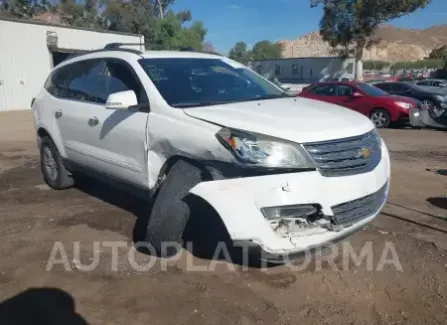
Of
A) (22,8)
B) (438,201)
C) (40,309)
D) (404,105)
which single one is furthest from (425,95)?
(22,8)

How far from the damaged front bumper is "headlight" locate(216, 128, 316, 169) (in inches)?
3.5

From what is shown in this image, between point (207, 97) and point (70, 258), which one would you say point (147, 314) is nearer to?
point (70, 258)

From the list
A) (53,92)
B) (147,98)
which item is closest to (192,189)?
(147,98)

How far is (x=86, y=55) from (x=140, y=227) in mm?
2148

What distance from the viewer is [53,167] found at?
5.90m

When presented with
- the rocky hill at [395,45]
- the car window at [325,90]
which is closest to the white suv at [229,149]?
the car window at [325,90]

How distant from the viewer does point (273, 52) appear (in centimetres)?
9800

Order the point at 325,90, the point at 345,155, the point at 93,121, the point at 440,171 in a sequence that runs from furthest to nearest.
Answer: the point at 325,90
the point at 440,171
the point at 93,121
the point at 345,155

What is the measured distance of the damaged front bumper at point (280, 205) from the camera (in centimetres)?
303

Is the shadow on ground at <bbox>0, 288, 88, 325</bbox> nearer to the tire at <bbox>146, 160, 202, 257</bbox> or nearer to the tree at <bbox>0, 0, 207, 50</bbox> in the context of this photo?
the tire at <bbox>146, 160, 202, 257</bbox>

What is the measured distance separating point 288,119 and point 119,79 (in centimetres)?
197

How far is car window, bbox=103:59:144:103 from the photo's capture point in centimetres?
419

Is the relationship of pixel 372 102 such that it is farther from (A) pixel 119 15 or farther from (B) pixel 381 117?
(A) pixel 119 15

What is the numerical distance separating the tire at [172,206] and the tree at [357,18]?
1153 inches
